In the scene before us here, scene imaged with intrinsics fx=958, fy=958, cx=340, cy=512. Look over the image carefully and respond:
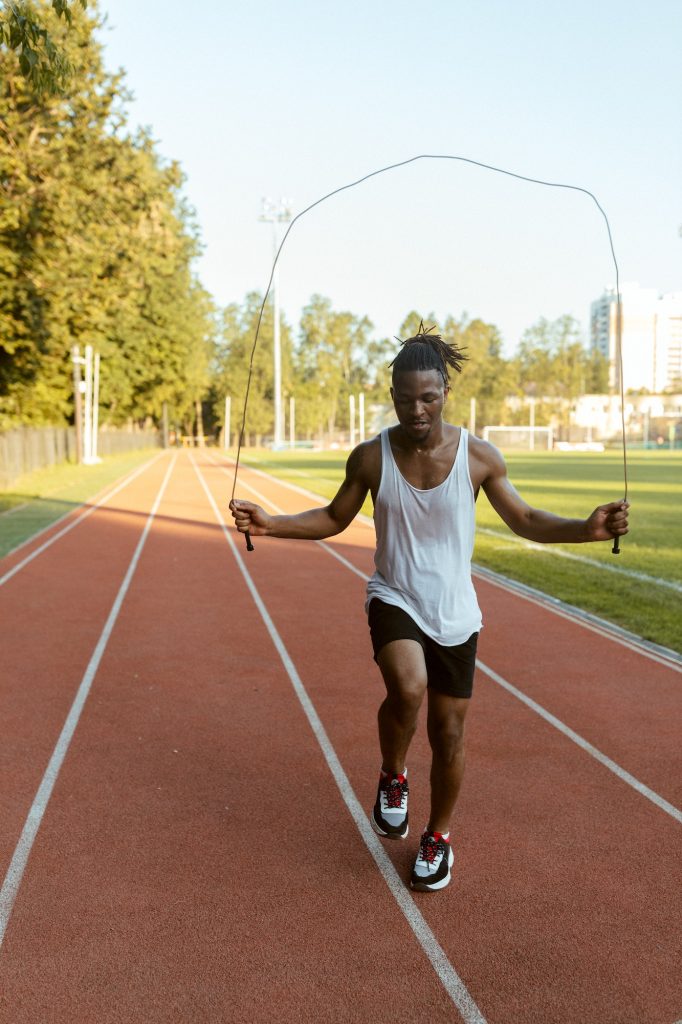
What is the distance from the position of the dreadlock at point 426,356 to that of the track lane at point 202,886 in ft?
6.42

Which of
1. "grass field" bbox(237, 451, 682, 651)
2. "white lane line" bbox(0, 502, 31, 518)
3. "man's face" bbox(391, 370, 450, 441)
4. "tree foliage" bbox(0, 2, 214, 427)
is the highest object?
"tree foliage" bbox(0, 2, 214, 427)

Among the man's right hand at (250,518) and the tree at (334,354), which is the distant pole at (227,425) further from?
the man's right hand at (250,518)

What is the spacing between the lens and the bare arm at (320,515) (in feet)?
12.0

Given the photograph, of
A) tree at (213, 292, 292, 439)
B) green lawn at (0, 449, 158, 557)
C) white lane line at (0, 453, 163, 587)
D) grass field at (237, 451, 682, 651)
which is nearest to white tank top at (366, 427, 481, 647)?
grass field at (237, 451, 682, 651)

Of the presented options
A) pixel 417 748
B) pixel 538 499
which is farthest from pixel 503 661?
pixel 538 499

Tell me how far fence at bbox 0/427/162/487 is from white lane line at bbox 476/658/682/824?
21619mm

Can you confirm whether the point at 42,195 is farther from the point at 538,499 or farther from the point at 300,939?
the point at 300,939

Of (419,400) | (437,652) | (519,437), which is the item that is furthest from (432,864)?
(519,437)

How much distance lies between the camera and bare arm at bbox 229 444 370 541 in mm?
3643

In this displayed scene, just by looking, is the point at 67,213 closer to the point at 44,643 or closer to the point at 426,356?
the point at 44,643

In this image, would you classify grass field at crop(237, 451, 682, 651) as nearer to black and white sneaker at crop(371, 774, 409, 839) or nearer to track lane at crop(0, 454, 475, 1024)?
track lane at crop(0, 454, 475, 1024)

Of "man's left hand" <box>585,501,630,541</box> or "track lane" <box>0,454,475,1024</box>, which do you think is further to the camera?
"man's left hand" <box>585,501,630,541</box>

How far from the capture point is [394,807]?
400 centimetres

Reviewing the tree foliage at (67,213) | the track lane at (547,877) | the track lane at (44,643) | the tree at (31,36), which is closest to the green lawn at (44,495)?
the track lane at (44,643)
